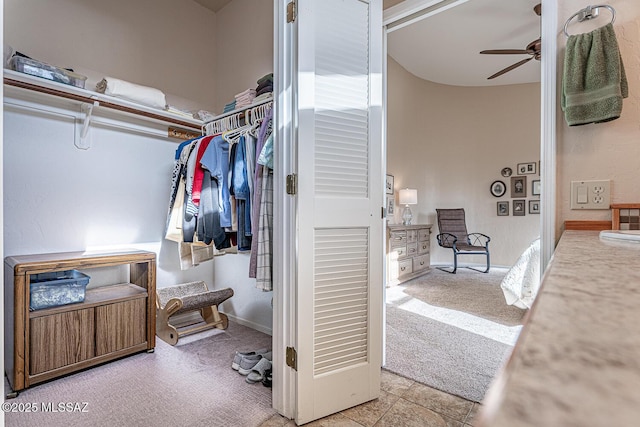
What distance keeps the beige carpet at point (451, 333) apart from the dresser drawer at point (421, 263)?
0.41m

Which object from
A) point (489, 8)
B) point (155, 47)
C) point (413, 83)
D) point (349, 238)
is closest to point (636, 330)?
point (349, 238)

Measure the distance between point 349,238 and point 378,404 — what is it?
881 mm

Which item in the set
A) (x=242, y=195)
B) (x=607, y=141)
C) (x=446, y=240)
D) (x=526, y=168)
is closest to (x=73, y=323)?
(x=242, y=195)

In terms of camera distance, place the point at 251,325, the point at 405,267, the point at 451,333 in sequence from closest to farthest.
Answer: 1. the point at 451,333
2. the point at 251,325
3. the point at 405,267

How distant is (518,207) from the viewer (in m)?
5.58

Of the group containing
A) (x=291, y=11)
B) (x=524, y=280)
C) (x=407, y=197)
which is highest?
(x=291, y=11)

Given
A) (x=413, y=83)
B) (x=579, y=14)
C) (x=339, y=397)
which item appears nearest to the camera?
(x=579, y=14)

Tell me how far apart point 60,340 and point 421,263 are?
4.37m

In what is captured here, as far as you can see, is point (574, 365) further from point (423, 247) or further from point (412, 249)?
point (423, 247)

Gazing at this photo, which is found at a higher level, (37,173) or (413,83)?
(413,83)

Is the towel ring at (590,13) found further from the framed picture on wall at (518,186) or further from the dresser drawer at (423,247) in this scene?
the framed picture on wall at (518,186)

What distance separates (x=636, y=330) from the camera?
10.2 inches

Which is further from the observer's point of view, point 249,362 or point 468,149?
point 468,149

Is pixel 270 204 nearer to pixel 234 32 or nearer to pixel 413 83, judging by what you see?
pixel 234 32
